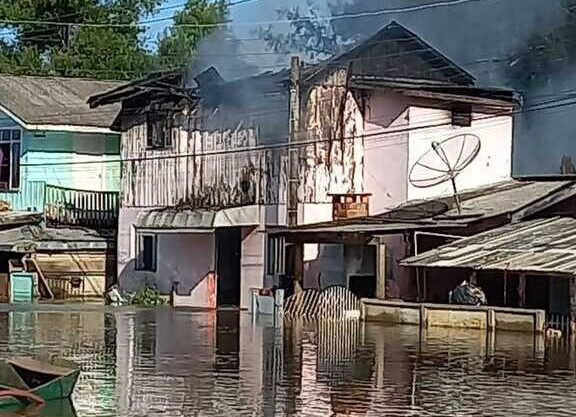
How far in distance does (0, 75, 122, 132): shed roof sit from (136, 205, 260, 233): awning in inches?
197

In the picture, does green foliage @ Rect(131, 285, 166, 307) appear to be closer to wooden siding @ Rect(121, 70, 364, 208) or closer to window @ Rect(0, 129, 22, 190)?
wooden siding @ Rect(121, 70, 364, 208)

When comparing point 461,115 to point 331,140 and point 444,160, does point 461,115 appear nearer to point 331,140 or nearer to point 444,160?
point 444,160

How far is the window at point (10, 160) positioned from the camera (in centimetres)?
4619

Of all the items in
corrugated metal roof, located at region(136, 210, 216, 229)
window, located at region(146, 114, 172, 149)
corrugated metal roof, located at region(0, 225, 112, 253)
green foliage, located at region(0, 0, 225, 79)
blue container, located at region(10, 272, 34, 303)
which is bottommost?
blue container, located at region(10, 272, 34, 303)

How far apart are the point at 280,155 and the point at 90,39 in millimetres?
28339

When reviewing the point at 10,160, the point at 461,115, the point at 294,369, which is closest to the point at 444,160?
the point at 461,115

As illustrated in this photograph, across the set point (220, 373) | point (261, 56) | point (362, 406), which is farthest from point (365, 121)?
point (362, 406)

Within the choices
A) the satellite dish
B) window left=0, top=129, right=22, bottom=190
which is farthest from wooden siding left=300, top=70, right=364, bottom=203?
window left=0, top=129, right=22, bottom=190

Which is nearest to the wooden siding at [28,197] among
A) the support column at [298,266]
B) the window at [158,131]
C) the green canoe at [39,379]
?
the window at [158,131]

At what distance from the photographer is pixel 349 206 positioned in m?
38.2

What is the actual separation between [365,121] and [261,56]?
10.7 m

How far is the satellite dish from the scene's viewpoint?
38.1 metres

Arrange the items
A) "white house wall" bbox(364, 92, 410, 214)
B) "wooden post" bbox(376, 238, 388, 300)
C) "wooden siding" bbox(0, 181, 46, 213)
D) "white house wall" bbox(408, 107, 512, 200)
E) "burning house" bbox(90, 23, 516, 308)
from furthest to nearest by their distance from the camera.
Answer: "wooden siding" bbox(0, 181, 46, 213), "white house wall" bbox(408, 107, 512, 200), "white house wall" bbox(364, 92, 410, 214), "burning house" bbox(90, 23, 516, 308), "wooden post" bbox(376, 238, 388, 300)

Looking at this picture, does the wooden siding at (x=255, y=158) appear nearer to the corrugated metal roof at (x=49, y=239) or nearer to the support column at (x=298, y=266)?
the support column at (x=298, y=266)
